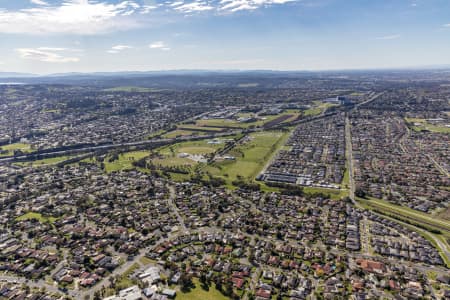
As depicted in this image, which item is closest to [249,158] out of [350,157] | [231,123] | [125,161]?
[350,157]

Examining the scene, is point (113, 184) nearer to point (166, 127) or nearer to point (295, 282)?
point (295, 282)

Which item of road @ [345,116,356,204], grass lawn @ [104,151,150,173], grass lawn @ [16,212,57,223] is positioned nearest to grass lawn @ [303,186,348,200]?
road @ [345,116,356,204]

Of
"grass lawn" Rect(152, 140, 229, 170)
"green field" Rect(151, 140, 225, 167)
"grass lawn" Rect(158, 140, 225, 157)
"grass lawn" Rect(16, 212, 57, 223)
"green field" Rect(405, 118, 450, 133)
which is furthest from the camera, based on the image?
"green field" Rect(405, 118, 450, 133)

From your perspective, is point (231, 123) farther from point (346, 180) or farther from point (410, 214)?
point (410, 214)

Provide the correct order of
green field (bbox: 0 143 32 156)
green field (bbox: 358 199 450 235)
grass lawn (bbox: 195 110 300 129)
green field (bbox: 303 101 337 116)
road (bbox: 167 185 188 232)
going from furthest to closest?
green field (bbox: 303 101 337 116)
grass lawn (bbox: 195 110 300 129)
green field (bbox: 0 143 32 156)
road (bbox: 167 185 188 232)
green field (bbox: 358 199 450 235)

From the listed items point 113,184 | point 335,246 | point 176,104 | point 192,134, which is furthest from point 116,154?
point 176,104

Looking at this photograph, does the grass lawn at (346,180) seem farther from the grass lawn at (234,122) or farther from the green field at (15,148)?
the green field at (15,148)

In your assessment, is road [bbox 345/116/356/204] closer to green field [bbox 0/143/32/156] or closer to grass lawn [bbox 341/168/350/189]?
grass lawn [bbox 341/168/350/189]
